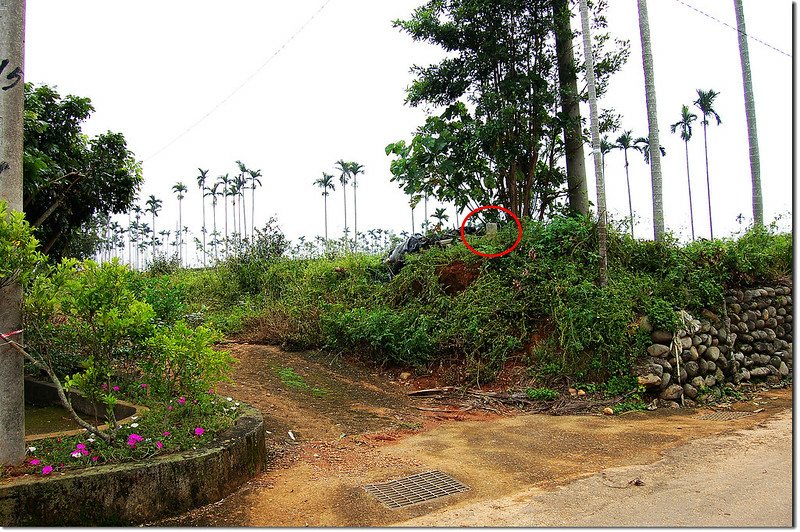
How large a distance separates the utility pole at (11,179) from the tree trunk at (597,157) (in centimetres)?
757

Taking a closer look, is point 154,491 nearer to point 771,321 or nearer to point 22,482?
point 22,482

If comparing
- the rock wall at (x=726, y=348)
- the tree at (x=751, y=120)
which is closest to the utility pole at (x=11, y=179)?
the rock wall at (x=726, y=348)

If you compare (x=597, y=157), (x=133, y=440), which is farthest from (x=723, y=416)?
(x=133, y=440)

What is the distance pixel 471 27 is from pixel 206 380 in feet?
29.4

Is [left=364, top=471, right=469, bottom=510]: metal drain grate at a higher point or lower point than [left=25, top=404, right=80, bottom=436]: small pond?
lower

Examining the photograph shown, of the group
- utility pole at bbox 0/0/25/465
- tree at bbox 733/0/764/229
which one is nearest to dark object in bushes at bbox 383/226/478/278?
tree at bbox 733/0/764/229

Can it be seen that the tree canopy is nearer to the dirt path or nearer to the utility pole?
the utility pole

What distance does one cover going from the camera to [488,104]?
10.5 m

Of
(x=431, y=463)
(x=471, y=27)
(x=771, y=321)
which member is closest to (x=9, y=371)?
(x=431, y=463)

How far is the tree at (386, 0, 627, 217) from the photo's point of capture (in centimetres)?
1062

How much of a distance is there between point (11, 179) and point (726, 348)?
366 inches

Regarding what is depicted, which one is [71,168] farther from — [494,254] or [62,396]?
[494,254]

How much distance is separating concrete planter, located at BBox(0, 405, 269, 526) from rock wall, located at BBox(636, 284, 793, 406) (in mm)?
5891

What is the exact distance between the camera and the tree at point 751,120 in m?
12.1
